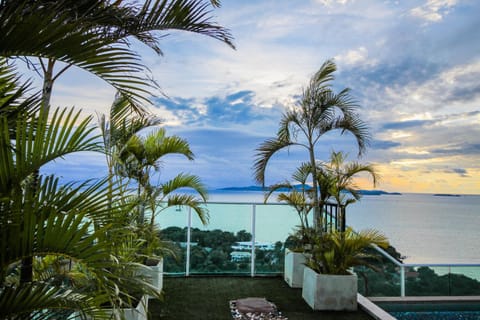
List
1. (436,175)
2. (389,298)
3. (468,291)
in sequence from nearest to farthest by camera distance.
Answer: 1. (389,298)
2. (468,291)
3. (436,175)

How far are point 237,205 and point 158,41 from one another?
12.1ft

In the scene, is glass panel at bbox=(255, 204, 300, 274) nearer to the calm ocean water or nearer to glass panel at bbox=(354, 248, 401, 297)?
the calm ocean water

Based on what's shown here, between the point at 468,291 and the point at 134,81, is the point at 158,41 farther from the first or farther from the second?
the point at 468,291

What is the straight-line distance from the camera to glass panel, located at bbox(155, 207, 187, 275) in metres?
5.25

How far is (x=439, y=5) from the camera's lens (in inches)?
210

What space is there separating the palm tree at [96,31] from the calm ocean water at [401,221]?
3.38m

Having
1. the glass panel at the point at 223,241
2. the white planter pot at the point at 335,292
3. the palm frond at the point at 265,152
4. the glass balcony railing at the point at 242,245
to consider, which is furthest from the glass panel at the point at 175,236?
the white planter pot at the point at 335,292

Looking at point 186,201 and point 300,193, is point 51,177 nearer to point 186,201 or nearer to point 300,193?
point 186,201

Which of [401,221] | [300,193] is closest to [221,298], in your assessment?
[300,193]

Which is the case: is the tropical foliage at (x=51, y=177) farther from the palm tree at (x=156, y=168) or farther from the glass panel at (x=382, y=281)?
the glass panel at (x=382, y=281)

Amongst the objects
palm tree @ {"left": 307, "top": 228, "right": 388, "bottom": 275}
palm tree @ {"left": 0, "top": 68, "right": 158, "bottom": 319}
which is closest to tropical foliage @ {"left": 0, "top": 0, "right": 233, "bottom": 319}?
palm tree @ {"left": 0, "top": 68, "right": 158, "bottom": 319}

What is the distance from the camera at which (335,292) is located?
393cm

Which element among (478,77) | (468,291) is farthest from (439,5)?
(468,291)

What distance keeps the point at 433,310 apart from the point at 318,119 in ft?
10.3
